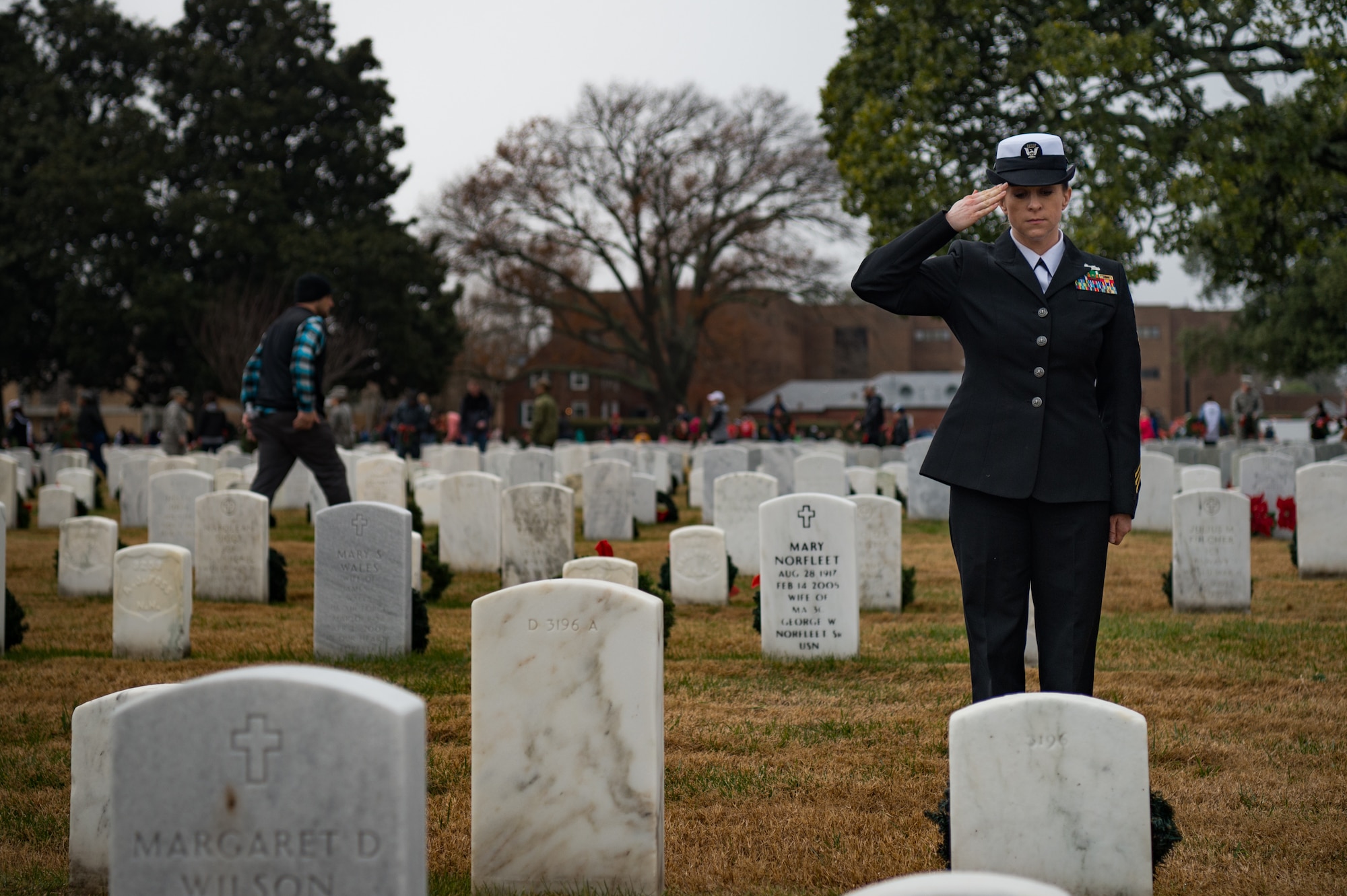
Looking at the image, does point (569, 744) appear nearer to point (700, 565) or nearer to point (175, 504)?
point (700, 565)

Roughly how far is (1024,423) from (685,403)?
3993 cm

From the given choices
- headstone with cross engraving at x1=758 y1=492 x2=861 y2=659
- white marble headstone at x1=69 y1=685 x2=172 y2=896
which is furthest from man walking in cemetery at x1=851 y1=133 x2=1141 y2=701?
headstone with cross engraving at x1=758 y1=492 x2=861 y2=659

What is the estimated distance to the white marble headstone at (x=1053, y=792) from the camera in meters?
3.32

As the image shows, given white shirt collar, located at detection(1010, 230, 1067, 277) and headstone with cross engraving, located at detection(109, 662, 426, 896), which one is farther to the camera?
white shirt collar, located at detection(1010, 230, 1067, 277)

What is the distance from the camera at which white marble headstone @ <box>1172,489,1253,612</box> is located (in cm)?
889

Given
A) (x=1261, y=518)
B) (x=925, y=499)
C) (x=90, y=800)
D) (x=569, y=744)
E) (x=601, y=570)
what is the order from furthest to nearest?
(x=925, y=499), (x=1261, y=518), (x=601, y=570), (x=90, y=800), (x=569, y=744)

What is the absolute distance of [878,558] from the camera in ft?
30.8

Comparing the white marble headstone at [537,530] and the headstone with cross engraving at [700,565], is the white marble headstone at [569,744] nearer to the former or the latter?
the headstone with cross engraving at [700,565]

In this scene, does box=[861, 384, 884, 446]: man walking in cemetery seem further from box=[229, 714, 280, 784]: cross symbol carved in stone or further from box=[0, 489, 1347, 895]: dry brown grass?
box=[229, 714, 280, 784]: cross symbol carved in stone

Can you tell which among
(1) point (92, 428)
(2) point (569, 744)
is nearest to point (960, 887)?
(2) point (569, 744)

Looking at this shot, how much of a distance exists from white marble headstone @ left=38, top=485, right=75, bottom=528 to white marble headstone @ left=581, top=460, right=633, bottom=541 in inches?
233

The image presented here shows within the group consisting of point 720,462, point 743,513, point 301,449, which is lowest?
point 743,513

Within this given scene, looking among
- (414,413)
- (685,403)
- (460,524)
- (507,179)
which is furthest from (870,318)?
(460,524)

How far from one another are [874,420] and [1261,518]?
41.8 ft
